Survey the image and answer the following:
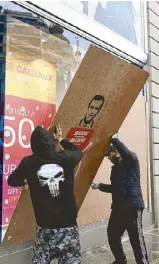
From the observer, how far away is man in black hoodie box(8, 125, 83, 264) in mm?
2768

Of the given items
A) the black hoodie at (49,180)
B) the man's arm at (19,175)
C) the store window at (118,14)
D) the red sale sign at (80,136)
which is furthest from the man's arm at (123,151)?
the store window at (118,14)

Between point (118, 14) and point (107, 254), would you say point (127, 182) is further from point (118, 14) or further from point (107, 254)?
point (118, 14)

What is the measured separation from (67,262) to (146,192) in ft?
14.2

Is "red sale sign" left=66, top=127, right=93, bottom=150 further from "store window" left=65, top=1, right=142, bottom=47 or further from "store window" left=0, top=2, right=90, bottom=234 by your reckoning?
"store window" left=65, top=1, right=142, bottom=47

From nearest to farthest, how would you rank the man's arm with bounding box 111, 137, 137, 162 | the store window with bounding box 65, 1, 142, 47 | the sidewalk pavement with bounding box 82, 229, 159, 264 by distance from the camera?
the man's arm with bounding box 111, 137, 137, 162, the sidewalk pavement with bounding box 82, 229, 159, 264, the store window with bounding box 65, 1, 142, 47

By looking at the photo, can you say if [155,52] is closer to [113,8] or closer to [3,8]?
[113,8]

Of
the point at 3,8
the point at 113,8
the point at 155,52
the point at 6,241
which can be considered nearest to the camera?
the point at 6,241

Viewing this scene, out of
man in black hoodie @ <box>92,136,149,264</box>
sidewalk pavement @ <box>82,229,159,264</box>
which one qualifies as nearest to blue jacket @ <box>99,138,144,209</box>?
man in black hoodie @ <box>92,136,149,264</box>

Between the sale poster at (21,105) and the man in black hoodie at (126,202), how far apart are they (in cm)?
115

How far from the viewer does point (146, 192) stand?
22.4ft

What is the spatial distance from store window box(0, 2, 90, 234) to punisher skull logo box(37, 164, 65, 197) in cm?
139

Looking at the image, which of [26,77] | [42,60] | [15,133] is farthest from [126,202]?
[42,60]

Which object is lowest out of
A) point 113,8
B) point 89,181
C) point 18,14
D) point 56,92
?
point 89,181

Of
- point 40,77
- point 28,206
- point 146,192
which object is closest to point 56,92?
point 40,77
